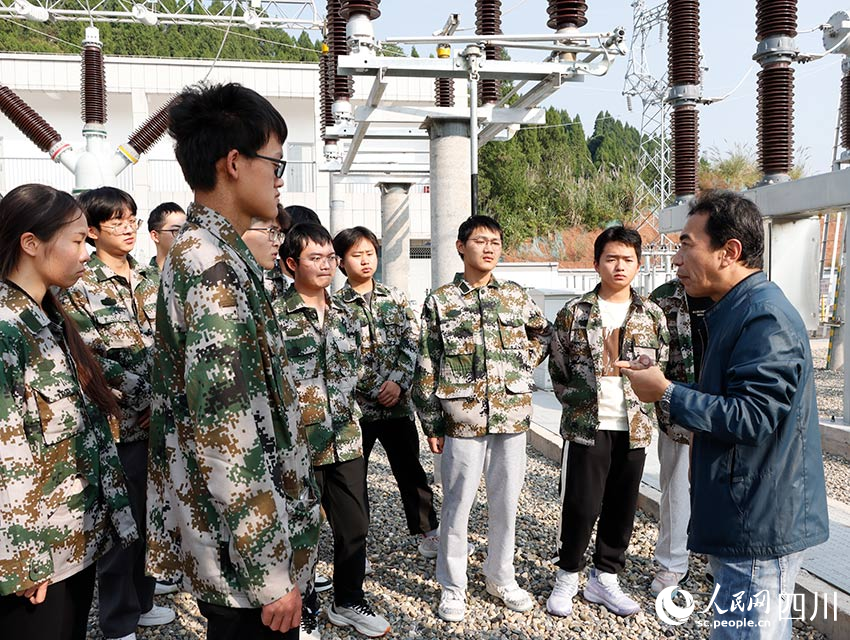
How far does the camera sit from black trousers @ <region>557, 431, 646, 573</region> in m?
3.50

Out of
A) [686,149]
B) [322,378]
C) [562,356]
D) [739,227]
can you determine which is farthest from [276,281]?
[686,149]

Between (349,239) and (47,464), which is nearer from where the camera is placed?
(47,464)

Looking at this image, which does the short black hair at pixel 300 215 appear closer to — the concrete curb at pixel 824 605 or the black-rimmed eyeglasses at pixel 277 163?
the black-rimmed eyeglasses at pixel 277 163

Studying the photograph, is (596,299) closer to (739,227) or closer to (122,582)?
(739,227)

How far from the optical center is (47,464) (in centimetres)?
214

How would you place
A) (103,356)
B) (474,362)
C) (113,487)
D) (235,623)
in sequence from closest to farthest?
(235,623) < (113,487) < (103,356) < (474,362)

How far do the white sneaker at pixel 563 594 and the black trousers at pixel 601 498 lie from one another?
55mm

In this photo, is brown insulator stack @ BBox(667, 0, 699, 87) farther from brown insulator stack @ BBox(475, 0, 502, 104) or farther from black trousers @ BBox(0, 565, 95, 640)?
black trousers @ BBox(0, 565, 95, 640)

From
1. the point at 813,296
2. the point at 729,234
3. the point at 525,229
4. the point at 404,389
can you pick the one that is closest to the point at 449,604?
the point at 404,389

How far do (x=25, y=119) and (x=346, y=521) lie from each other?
263 inches

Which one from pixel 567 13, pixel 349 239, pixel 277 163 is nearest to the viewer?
pixel 277 163

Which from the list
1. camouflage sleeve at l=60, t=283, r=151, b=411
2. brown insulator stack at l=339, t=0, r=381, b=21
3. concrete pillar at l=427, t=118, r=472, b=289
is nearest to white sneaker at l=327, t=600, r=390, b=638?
camouflage sleeve at l=60, t=283, r=151, b=411

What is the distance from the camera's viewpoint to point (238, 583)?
1.66 meters

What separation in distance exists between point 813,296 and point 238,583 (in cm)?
569
